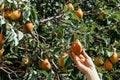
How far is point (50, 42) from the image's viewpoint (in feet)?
12.7

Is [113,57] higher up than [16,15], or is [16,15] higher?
[16,15]

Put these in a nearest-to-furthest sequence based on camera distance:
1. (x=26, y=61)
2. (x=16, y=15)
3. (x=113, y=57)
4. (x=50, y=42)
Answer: (x=16, y=15)
(x=26, y=61)
(x=113, y=57)
(x=50, y=42)

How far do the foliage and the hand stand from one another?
50cm

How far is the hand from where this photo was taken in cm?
227

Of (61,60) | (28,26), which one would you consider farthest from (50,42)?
(28,26)

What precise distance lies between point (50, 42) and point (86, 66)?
60.1 inches

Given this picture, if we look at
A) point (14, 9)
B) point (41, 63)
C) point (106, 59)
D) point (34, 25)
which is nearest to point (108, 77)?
point (106, 59)

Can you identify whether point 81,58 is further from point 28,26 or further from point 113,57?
point 113,57

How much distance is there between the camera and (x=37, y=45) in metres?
3.37

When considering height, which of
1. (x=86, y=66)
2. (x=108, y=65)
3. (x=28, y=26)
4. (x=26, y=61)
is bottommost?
(x=108, y=65)

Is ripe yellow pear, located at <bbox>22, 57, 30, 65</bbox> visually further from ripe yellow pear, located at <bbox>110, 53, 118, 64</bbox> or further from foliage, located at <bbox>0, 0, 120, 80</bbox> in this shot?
ripe yellow pear, located at <bbox>110, 53, 118, 64</bbox>

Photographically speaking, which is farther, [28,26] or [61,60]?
[61,60]

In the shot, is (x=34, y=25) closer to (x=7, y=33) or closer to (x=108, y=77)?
(x=7, y=33)

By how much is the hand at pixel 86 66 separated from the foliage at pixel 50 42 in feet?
1.64
